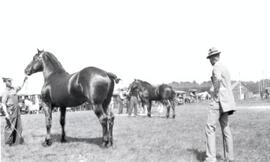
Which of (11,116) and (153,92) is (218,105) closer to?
(11,116)

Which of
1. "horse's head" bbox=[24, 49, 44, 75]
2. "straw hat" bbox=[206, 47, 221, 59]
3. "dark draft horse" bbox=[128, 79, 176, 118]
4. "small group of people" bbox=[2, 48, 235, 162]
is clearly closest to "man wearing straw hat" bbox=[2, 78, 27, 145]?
"horse's head" bbox=[24, 49, 44, 75]

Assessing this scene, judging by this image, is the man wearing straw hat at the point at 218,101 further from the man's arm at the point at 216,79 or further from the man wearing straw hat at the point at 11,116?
the man wearing straw hat at the point at 11,116

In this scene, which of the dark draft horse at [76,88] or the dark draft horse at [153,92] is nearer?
the dark draft horse at [76,88]

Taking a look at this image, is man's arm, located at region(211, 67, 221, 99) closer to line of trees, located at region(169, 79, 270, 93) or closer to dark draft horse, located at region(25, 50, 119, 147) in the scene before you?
dark draft horse, located at region(25, 50, 119, 147)

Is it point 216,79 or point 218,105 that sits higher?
point 216,79

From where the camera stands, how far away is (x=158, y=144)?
9359 mm

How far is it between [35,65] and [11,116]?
6.16 feet

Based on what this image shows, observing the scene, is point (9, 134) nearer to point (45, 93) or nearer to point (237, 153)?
point (45, 93)

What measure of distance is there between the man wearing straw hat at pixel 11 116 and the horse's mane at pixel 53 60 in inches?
56.1

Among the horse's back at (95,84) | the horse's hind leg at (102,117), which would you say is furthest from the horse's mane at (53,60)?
the horse's hind leg at (102,117)

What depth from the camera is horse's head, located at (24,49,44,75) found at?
36.2 ft

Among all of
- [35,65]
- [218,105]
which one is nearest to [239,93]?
[35,65]

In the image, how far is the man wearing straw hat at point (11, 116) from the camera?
10466mm

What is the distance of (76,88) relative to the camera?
948 cm
